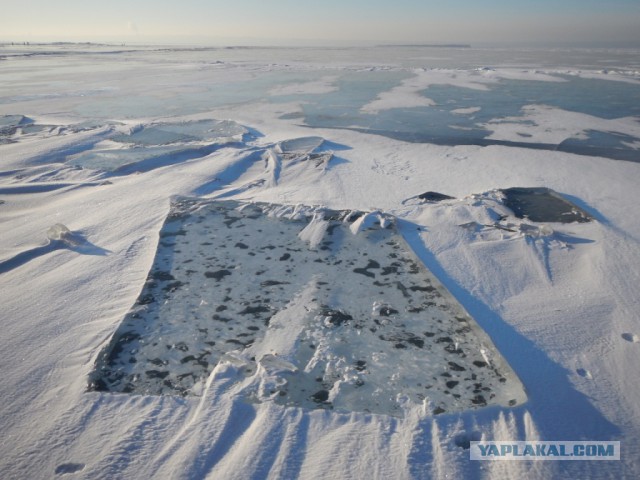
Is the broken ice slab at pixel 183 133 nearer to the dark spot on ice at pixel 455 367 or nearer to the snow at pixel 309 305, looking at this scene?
the snow at pixel 309 305

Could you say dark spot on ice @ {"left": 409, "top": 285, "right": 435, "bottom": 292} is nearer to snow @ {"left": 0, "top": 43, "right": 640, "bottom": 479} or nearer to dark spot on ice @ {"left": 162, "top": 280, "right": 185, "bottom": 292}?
snow @ {"left": 0, "top": 43, "right": 640, "bottom": 479}

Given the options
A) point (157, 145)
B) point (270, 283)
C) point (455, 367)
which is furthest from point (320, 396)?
point (157, 145)

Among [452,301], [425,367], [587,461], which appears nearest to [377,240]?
[452,301]

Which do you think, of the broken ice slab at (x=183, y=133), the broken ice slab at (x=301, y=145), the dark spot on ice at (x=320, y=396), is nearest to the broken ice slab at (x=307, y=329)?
the dark spot on ice at (x=320, y=396)

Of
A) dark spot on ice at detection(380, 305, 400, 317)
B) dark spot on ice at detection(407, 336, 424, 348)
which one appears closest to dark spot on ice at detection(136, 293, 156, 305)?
dark spot on ice at detection(380, 305, 400, 317)

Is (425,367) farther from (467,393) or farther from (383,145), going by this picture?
(383,145)

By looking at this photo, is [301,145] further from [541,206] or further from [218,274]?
[218,274]
